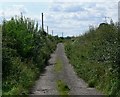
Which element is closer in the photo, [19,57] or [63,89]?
[63,89]

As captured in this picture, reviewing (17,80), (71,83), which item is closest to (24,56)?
(71,83)

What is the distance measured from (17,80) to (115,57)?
492cm

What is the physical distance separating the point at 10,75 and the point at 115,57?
5432 millimetres

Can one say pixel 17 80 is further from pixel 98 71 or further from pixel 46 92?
pixel 98 71

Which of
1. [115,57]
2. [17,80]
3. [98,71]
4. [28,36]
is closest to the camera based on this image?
[115,57]

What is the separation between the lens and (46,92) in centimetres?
1809

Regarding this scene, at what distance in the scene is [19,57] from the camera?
26344 mm

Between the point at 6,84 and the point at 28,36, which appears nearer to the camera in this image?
the point at 6,84

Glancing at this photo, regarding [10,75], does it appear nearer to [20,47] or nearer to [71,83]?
[71,83]

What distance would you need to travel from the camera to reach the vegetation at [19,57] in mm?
18188

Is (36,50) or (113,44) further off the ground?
(113,44)

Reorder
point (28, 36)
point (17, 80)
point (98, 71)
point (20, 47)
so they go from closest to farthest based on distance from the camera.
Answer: point (17, 80), point (98, 71), point (20, 47), point (28, 36)

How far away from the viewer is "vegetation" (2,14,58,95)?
18188 millimetres

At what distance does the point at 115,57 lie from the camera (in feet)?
57.2
